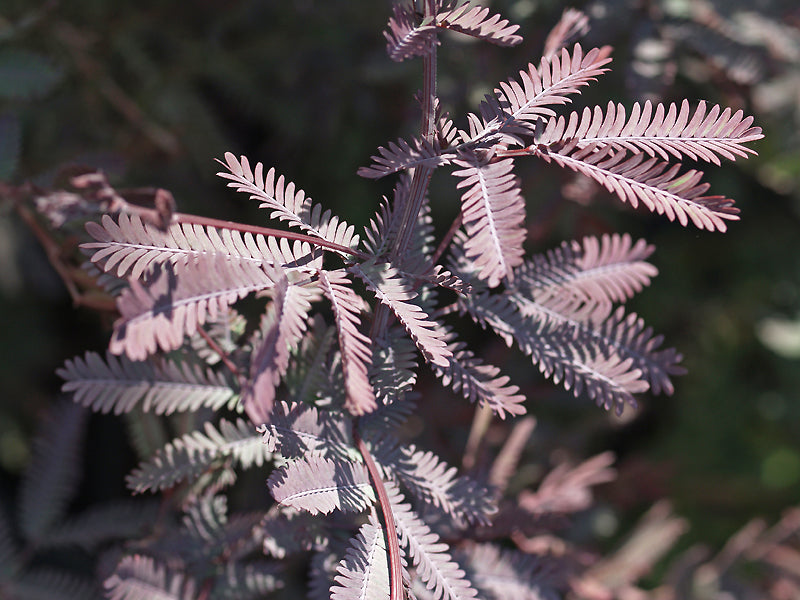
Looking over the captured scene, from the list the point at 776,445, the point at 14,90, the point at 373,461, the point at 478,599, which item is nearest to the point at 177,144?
the point at 14,90

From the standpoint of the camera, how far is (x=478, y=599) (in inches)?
22.7

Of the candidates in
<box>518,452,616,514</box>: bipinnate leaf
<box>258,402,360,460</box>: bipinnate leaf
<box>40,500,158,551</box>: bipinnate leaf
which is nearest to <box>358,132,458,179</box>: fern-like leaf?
<box>258,402,360,460</box>: bipinnate leaf

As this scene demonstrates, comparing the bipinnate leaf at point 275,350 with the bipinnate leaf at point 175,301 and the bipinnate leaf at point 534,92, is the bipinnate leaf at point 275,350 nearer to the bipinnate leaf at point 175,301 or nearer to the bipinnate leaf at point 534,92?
the bipinnate leaf at point 175,301

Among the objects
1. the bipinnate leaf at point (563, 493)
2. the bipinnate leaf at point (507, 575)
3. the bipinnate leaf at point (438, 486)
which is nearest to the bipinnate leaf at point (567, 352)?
the bipinnate leaf at point (438, 486)

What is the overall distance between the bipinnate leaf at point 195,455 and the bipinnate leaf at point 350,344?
0.72 ft

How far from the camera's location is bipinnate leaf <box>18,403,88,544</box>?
3.14 ft

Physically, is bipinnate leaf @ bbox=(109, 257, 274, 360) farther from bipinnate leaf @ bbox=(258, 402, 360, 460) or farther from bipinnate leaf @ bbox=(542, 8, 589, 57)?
bipinnate leaf @ bbox=(542, 8, 589, 57)

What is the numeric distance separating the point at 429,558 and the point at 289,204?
33 centimetres

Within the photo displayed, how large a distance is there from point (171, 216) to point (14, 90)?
680 millimetres

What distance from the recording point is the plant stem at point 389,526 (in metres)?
0.52

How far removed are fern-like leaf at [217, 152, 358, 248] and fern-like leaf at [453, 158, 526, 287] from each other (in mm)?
116

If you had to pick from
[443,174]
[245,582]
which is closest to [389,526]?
[245,582]

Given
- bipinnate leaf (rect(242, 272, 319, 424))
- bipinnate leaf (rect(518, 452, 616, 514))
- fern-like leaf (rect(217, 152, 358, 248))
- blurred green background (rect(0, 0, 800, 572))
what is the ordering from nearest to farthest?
bipinnate leaf (rect(242, 272, 319, 424))
fern-like leaf (rect(217, 152, 358, 248))
bipinnate leaf (rect(518, 452, 616, 514))
blurred green background (rect(0, 0, 800, 572))

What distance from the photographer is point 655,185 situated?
48 cm
